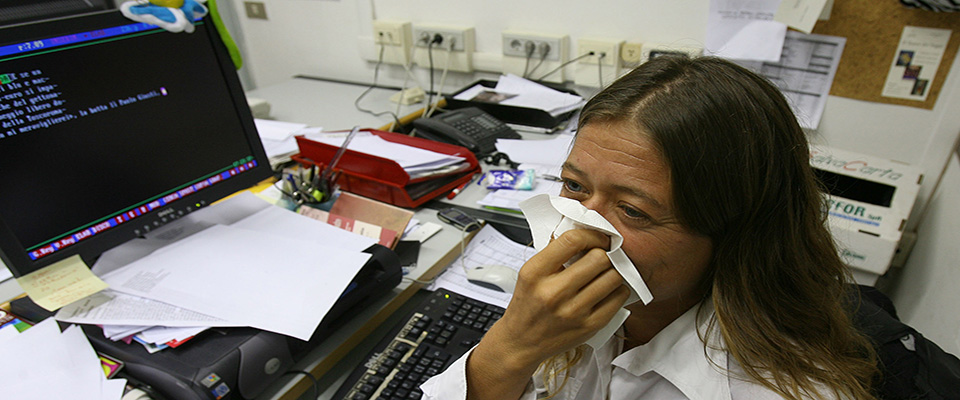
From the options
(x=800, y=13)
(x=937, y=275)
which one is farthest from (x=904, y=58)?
(x=937, y=275)

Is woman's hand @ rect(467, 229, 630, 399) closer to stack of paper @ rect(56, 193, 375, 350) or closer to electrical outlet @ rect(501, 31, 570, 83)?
stack of paper @ rect(56, 193, 375, 350)

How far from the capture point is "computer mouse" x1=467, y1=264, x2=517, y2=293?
1.02m

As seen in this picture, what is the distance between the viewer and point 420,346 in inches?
34.6

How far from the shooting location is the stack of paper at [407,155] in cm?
129

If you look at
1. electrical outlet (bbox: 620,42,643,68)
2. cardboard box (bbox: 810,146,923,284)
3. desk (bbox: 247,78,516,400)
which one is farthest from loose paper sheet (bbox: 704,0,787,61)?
desk (bbox: 247,78,516,400)

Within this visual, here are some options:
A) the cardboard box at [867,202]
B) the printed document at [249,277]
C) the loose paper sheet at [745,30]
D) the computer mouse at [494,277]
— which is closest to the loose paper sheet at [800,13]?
the loose paper sheet at [745,30]

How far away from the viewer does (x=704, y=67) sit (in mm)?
647

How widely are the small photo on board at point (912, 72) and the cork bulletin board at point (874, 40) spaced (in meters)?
0.04

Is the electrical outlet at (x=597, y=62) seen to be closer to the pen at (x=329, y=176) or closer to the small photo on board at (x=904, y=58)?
the small photo on board at (x=904, y=58)

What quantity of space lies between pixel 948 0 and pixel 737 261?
3.61ft

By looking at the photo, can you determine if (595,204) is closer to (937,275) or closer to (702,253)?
(702,253)

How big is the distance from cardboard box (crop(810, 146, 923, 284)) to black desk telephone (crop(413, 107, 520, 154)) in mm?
812

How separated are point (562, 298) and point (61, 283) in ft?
2.56

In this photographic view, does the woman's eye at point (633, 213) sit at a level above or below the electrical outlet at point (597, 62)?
above
